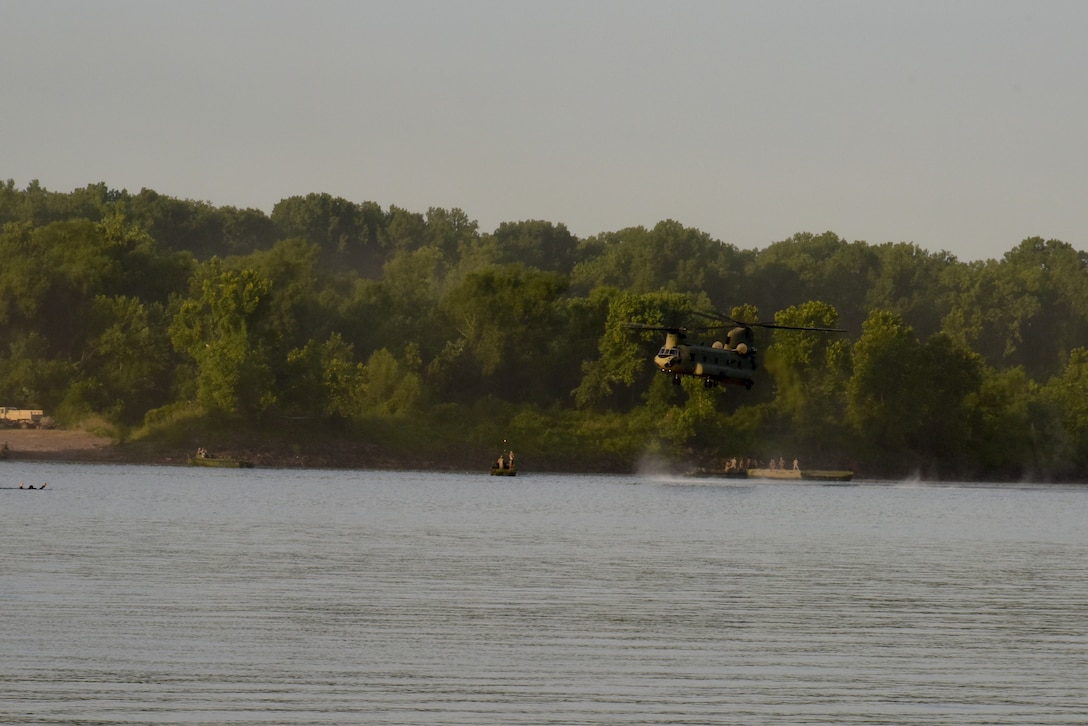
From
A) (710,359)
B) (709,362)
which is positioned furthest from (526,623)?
(710,359)

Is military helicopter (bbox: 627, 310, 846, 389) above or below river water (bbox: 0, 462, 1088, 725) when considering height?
above

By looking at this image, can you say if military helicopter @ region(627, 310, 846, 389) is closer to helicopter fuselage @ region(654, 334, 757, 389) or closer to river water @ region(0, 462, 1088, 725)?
helicopter fuselage @ region(654, 334, 757, 389)

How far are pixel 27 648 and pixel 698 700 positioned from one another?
14477mm

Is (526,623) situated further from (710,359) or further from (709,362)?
(710,359)

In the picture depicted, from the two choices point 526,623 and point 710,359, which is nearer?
point 526,623

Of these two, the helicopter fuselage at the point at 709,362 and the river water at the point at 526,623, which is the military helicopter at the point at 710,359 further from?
the river water at the point at 526,623

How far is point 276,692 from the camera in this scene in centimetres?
3619

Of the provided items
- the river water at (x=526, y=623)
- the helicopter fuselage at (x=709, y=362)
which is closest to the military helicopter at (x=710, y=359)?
the helicopter fuselage at (x=709, y=362)

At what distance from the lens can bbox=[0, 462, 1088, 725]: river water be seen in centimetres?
3547

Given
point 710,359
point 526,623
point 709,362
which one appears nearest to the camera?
point 526,623

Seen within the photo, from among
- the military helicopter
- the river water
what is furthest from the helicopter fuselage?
the river water

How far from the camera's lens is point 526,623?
48.6 m

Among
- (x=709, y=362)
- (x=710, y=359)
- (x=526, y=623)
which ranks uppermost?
(x=710, y=359)

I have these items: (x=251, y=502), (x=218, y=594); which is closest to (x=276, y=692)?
(x=218, y=594)
